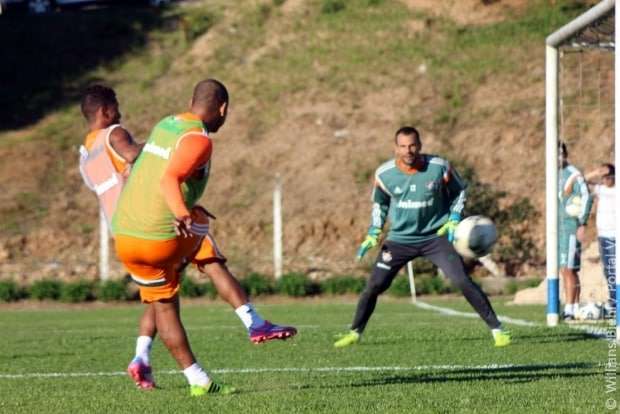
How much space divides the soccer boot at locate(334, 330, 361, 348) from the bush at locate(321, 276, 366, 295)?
45.0 feet

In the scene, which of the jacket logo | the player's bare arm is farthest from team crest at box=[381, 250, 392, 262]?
the jacket logo

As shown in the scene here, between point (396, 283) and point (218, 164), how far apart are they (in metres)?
10.7

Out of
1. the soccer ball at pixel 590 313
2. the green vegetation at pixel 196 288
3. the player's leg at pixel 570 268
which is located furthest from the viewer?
the green vegetation at pixel 196 288

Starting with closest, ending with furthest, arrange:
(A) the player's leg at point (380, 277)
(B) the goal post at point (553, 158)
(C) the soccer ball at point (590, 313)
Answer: (A) the player's leg at point (380, 277), (B) the goal post at point (553, 158), (C) the soccer ball at point (590, 313)

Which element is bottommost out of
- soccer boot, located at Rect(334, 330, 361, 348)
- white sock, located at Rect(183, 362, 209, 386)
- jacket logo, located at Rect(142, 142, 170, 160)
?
soccer boot, located at Rect(334, 330, 361, 348)

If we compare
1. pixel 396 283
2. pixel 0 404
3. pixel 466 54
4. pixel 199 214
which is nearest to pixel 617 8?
pixel 199 214

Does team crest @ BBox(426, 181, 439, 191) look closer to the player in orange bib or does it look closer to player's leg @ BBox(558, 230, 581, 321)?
the player in orange bib

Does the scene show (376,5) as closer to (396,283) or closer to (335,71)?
(335,71)

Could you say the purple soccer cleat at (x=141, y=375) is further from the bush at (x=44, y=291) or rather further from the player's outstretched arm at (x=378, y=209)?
the bush at (x=44, y=291)

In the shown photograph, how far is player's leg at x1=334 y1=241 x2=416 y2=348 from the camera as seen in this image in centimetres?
1280

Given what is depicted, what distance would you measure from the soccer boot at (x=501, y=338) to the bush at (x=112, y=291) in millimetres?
15416

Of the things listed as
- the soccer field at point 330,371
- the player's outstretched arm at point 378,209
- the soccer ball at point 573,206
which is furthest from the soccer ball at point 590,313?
the player's outstretched arm at point 378,209

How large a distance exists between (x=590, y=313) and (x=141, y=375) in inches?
325

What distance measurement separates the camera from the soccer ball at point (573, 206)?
17406 millimetres
